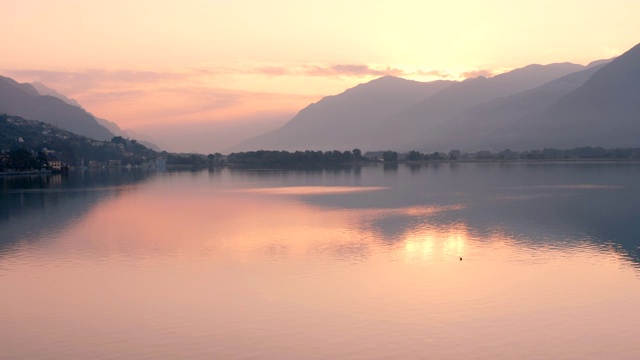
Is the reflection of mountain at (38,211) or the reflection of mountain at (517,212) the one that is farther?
the reflection of mountain at (38,211)

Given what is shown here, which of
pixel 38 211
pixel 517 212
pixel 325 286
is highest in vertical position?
pixel 38 211

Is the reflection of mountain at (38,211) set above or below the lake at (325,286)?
above

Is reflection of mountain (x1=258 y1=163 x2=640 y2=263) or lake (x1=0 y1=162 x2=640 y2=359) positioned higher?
reflection of mountain (x1=258 y1=163 x2=640 y2=263)

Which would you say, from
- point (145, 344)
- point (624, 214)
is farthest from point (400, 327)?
point (624, 214)

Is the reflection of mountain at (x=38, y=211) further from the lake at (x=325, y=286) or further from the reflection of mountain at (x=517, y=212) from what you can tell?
the reflection of mountain at (x=517, y=212)

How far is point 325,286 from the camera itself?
89.0 ft

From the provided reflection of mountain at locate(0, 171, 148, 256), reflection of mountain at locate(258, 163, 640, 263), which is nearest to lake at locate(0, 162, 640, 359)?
reflection of mountain at locate(258, 163, 640, 263)

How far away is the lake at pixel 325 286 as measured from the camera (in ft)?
66.0

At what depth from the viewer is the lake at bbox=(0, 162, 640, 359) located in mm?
20109

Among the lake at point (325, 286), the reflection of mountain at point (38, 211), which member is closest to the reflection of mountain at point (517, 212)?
the lake at point (325, 286)

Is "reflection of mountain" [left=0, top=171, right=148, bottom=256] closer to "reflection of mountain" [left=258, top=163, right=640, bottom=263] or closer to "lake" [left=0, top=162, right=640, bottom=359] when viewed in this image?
"lake" [left=0, top=162, right=640, bottom=359]

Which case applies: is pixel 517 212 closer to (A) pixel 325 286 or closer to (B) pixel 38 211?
(A) pixel 325 286

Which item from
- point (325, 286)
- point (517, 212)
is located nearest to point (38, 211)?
point (325, 286)

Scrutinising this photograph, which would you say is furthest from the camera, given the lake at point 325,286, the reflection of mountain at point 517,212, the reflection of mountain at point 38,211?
the reflection of mountain at point 38,211
